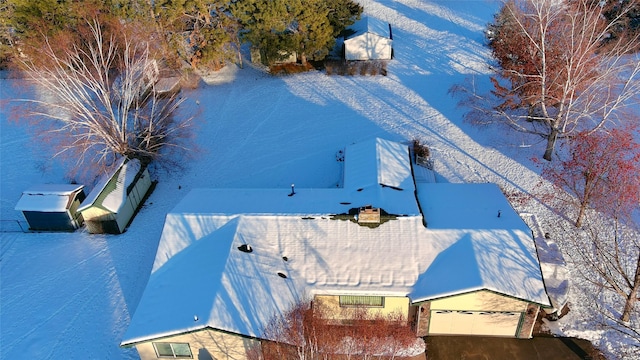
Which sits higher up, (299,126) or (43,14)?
(43,14)

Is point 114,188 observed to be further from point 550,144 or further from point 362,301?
point 550,144

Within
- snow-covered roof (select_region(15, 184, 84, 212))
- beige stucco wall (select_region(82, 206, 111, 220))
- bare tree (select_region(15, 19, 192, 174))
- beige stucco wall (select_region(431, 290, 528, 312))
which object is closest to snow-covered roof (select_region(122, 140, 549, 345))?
beige stucco wall (select_region(431, 290, 528, 312))

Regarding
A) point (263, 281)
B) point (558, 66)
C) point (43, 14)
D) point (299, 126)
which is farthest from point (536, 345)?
point (43, 14)

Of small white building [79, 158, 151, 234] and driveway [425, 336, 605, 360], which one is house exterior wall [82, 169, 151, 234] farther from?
driveway [425, 336, 605, 360]

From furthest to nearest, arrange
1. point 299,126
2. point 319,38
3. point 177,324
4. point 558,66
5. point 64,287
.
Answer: point 319,38 → point 299,126 → point 558,66 → point 64,287 → point 177,324

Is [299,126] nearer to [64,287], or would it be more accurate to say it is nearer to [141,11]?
[141,11]

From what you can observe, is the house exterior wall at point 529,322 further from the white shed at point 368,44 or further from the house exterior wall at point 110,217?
the white shed at point 368,44

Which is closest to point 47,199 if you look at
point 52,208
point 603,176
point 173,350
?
point 52,208
